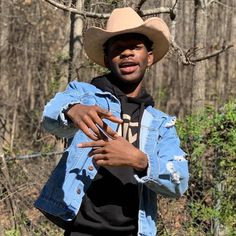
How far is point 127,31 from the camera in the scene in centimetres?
271

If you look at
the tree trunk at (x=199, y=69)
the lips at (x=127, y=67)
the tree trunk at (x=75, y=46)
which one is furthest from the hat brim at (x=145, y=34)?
the tree trunk at (x=199, y=69)

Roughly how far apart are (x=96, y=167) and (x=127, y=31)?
574 mm

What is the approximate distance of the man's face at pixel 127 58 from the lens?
269 centimetres

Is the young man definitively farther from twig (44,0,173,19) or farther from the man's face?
twig (44,0,173,19)

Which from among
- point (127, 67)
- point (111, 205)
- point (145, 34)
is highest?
point (145, 34)

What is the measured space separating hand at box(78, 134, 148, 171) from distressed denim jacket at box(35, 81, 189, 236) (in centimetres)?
12

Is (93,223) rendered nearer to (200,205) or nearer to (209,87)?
(200,205)

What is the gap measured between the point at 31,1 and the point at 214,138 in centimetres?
751

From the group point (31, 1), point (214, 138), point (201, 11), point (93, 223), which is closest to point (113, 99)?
point (93, 223)

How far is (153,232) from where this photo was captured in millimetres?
2686

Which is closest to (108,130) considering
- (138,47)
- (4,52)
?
(138,47)

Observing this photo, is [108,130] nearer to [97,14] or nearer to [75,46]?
[97,14]

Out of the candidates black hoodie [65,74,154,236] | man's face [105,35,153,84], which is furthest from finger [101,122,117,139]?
man's face [105,35,153,84]

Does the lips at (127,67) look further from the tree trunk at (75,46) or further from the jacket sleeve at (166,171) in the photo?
the tree trunk at (75,46)
